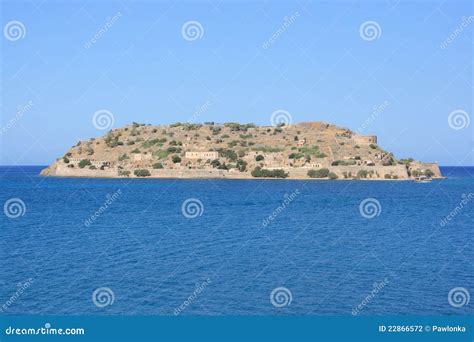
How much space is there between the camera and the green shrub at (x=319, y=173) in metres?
77.9

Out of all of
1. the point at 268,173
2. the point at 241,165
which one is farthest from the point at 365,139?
the point at 241,165

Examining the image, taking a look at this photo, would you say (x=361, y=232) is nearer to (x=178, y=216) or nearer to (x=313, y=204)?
(x=178, y=216)

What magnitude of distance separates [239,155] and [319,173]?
13714 millimetres

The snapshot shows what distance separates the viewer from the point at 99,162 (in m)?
88.8

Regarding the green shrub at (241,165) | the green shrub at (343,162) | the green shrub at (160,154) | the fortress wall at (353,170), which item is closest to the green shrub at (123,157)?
the green shrub at (160,154)

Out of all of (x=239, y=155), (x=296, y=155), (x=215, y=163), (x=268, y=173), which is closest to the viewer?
(x=268, y=173)

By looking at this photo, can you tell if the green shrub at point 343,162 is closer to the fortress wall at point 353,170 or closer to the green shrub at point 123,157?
the fortress wall at point 353,170

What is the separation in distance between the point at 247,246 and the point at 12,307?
10.2 meters

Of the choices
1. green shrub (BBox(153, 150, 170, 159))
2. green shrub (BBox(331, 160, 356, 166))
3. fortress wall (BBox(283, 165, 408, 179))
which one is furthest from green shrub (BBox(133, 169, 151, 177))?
green shrub (BBox(331, 160, 356, 166))

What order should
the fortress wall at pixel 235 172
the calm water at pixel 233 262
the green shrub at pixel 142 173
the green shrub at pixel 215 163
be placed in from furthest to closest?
1. the green shrub at pixel 215 163
2. the green shrub at pixel 142 173
3. the fortress wall at pixel 235 172
4. the calm water at pixel 233 262

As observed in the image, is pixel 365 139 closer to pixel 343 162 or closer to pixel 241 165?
pixel 343 162

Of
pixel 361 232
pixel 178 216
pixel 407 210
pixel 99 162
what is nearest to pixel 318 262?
pixel 361 232

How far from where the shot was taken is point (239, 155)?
8700 cm

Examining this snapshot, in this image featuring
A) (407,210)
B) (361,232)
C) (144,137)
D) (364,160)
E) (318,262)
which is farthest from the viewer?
(144,137)
